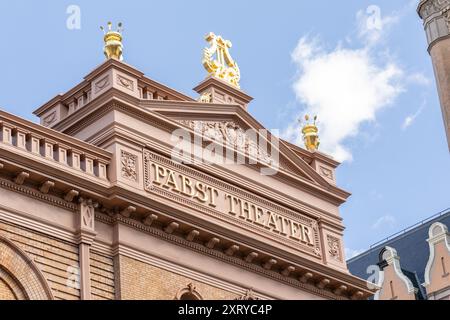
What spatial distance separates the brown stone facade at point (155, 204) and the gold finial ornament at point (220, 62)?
574mm

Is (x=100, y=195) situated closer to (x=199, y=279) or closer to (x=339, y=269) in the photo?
(x=199, y=279)

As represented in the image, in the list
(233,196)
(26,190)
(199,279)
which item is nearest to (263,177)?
(233,196)

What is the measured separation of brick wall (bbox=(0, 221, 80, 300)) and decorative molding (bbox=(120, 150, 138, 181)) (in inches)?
107

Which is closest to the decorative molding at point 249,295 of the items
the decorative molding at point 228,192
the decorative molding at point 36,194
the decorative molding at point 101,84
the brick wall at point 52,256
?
the decorative molding at point 228,192

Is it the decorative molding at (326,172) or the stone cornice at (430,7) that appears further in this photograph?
the stone cornice at (430,7)

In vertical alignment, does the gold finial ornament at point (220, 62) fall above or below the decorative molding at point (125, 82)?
above

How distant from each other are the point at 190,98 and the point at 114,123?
3.79 metres

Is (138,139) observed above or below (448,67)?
below

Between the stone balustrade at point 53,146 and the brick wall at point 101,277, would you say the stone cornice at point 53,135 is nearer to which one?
the stone balustrade at point 53,146

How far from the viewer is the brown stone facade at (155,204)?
96.4ft

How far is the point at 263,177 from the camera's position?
118ft

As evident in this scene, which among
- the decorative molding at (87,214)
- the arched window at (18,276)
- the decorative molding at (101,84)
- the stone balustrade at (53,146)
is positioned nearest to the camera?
the arched window at (18,276)

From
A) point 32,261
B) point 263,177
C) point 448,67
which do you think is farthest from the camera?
point 448,67

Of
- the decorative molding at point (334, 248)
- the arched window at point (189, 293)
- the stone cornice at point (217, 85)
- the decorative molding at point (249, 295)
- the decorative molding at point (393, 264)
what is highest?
the decorative molding at point (393, 264)
